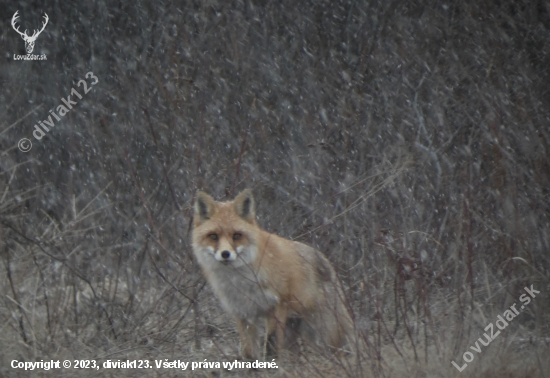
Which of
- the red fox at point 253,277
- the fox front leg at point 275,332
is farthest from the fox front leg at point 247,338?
the fox front leg at point 275,332

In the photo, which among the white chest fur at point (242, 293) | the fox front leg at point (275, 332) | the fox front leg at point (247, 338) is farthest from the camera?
the fox front leg at point (247, 338)

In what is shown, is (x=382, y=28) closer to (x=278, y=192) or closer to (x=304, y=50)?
(x=304, y=50)

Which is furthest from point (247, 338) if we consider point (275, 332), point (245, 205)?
point (245, 205)

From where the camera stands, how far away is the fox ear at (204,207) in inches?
222

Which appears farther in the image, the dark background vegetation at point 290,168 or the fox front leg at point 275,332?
the dark background vegetation at point 290,168

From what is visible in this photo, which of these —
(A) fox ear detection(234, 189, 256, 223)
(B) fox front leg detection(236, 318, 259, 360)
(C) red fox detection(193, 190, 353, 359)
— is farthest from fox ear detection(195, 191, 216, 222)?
(B) fox front leg detection(236, 318, 259, 360)

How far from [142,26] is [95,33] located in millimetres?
1401

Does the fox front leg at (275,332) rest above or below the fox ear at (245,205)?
below

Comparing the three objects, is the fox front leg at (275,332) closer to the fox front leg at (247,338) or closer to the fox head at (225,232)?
the fox front leg at (247,338)

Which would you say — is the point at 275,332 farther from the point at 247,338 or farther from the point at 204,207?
the point at 204,207

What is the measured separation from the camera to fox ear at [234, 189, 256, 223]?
567cm

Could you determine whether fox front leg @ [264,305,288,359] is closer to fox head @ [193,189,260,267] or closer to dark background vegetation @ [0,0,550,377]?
dark background vegetation @ [0,0,550,377]

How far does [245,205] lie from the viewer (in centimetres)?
572

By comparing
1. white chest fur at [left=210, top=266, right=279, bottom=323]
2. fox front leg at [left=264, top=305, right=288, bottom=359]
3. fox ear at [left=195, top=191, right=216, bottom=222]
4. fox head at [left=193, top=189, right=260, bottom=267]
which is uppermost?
fox ear at [left=195, top=191, right=216, bottom=222]
